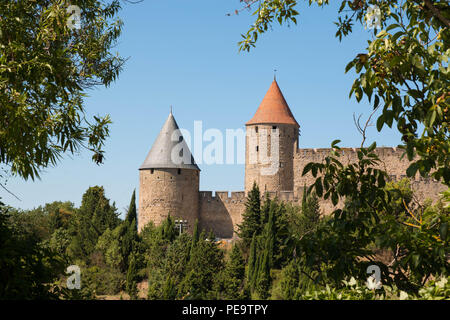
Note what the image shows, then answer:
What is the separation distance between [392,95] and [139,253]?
84.0ft

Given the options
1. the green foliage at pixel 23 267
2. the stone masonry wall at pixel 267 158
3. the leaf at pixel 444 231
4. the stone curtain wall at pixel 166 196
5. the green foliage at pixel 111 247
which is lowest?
the green foliage at pixel 23 267

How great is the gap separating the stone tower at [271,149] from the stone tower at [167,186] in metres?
3.36

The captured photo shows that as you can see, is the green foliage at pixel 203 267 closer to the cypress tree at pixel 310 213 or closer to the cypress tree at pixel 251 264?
the cypress tree at pixel 251 264

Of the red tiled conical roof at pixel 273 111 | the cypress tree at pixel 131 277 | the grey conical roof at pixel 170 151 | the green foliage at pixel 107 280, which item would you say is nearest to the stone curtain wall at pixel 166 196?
the grey conical roof at pixel 170 151

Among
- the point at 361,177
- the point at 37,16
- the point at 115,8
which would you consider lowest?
the point at 361,177

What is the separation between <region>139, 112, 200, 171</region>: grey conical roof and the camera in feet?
107

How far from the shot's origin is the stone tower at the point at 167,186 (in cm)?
3197

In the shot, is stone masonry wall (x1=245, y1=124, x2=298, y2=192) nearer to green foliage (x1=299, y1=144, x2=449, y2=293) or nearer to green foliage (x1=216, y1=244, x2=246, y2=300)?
green foliage (x1=216, y1=244, x2=246, y2=300)

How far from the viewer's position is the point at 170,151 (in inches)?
1304

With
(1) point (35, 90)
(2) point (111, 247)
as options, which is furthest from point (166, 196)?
(1) point (35, 90)

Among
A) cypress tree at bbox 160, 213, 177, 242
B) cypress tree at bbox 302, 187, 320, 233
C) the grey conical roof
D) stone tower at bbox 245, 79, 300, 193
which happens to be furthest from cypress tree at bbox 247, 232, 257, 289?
the grey conical roof

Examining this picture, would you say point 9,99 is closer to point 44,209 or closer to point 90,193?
point 90,193

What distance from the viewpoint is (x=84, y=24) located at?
25.8ft

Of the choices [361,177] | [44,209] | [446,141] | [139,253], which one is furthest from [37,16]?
[44,209]
